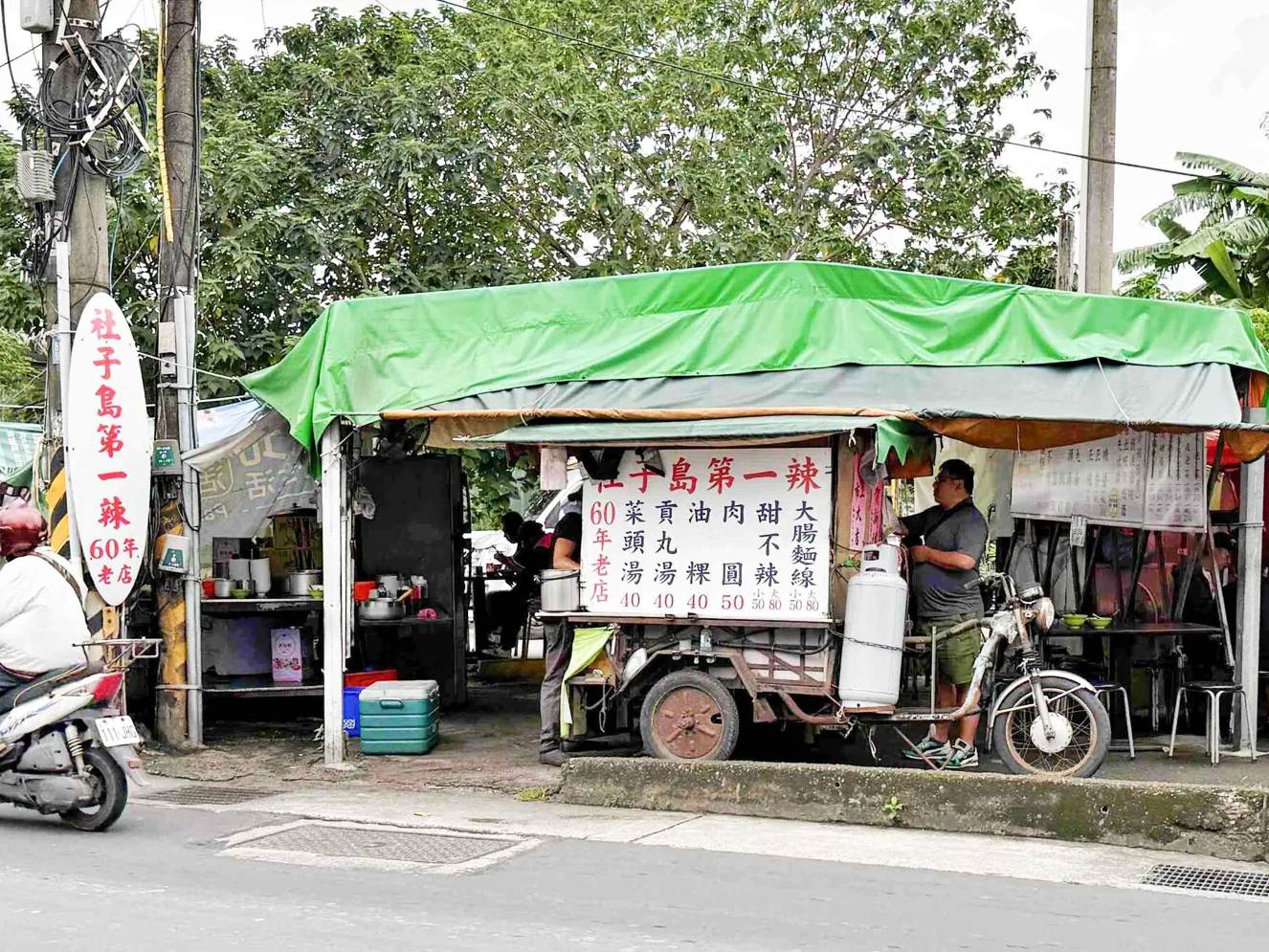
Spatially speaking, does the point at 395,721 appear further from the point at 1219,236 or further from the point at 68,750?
the point at 1219,236

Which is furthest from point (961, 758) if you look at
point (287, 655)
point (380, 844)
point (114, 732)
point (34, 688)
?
point (287, 655)

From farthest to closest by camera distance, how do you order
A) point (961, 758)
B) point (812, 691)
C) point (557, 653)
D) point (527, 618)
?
point (527, 618) → point (557, 653) → point (961, 758) → point (812, 691)

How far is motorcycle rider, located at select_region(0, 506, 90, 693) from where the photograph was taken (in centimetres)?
786

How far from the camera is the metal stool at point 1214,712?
32.7 feet

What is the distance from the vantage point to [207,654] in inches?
488

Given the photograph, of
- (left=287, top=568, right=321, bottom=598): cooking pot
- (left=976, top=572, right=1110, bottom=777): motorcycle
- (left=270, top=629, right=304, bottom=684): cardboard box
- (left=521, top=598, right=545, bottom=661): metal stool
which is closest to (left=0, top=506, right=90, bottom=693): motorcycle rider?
(left=287, top=568, right=321, bottom=598): cooking pot

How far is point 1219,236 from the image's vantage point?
2428 centimetres

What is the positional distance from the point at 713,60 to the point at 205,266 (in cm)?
788

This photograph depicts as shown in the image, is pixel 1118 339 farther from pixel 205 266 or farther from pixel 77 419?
pixel 205 266

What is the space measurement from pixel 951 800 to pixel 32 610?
5297mm

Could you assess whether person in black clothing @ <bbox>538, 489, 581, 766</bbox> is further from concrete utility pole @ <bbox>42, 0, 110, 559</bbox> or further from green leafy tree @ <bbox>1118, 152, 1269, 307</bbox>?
green leafy tree @ <bbox>1118, 152, 1269, 307</bbox>

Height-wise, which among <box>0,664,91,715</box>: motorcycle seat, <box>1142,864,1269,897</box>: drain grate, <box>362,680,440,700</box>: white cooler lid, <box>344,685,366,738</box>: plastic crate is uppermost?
<box>0,664,91,715</box>: motorcycle seat

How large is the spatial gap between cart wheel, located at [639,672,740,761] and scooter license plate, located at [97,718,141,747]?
133 inches

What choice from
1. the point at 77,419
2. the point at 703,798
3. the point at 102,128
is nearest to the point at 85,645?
the point at 77,419
